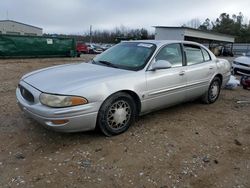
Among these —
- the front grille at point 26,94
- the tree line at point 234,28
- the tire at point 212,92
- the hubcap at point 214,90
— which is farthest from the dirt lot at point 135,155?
the tree line at point 234,28

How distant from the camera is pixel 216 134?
4078 mm

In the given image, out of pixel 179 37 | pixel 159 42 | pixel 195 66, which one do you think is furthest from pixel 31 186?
pixel 179 37

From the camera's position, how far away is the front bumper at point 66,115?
10.6ft

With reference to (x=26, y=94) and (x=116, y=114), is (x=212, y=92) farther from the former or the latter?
(x=26, y=94)

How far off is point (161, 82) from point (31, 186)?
2.50 meters

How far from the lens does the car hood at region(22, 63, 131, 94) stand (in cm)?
340

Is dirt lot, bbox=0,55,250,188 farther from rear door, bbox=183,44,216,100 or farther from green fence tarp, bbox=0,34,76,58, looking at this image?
green fence tarp, bbox=0,34,76,58

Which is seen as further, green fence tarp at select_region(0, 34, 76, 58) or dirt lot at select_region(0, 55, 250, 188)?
green fence tarp at select_region(0, 34, 76, 58)

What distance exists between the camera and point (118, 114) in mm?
3818

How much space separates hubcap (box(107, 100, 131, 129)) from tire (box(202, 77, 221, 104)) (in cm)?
231

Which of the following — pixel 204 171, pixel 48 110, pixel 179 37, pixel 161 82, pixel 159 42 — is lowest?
pixel 204 171

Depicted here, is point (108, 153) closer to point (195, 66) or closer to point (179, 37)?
point (195, 66)

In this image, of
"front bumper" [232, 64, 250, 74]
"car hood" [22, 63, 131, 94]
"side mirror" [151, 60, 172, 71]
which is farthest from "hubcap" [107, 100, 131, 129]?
"front bumper" [232, 64, 250, 74]

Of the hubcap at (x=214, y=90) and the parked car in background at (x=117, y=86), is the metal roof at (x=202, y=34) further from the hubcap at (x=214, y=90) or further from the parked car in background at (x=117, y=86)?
the parked car in background at (x=117, y=86)
